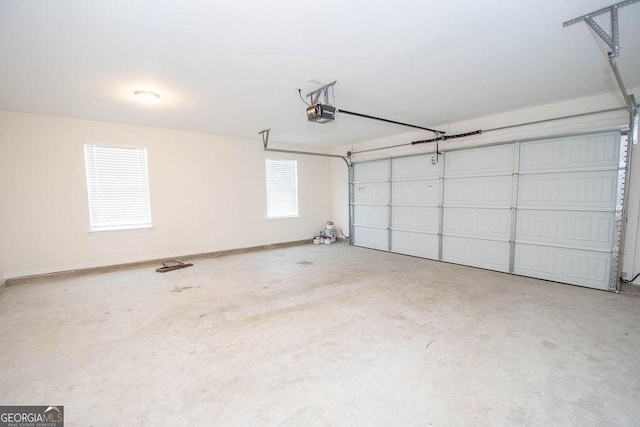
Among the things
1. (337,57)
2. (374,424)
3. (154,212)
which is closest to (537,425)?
(374,424)

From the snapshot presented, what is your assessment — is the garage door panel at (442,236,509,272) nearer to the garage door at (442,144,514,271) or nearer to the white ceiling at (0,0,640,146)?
the garage door at (442,144,514,271)

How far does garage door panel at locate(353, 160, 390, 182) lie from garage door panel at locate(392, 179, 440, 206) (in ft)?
1.35

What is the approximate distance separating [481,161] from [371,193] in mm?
2608

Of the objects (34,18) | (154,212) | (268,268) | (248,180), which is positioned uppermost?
(34,18)

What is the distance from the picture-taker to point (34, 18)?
6.82 feet

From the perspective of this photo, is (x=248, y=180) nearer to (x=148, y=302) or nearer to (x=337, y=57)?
(x=148, y=302)

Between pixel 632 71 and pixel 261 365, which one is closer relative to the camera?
pixel 261 365

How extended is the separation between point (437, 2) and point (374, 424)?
2.81 m

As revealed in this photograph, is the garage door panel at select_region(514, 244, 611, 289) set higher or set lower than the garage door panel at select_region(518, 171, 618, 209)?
lower

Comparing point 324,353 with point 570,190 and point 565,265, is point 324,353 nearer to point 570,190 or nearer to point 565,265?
point 565,265

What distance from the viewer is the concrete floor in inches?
69.2

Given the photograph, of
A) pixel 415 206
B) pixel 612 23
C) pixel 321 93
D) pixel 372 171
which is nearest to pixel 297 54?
pixel 321 93

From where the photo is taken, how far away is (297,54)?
2662 millimetres

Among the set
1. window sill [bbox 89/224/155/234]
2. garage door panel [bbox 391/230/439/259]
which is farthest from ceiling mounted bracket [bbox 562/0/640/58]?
window sill [bbox 89/224/155/234]
